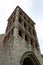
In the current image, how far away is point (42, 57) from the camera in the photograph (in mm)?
14789

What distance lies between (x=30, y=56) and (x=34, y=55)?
1.73 ft

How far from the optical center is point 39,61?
44.8 ft

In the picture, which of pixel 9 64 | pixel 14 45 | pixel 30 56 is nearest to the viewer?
pixel 9 64

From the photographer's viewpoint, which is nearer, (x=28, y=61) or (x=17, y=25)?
(x=28, y=61)

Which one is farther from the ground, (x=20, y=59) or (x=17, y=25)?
(x=17, y=25)

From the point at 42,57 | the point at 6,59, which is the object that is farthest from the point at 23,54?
the point at 42,57

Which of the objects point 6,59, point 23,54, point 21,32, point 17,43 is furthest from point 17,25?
point 6,59

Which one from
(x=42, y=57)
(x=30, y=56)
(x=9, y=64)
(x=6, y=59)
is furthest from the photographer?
(x=42, y=57)

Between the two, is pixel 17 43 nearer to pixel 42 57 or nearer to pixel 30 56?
pixel 30 56

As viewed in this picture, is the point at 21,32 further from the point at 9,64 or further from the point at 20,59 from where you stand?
the point at 9,64

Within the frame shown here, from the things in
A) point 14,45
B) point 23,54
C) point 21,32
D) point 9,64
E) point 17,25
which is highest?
point 17,25

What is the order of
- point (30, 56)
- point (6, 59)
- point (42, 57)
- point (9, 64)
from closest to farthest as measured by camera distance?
1. point (9, 64)
2. point (6, 59)
3. point (30, 56)
4. point (42, 57)

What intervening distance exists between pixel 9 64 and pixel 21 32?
5695mm

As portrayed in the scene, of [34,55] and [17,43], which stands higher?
[17,43]
